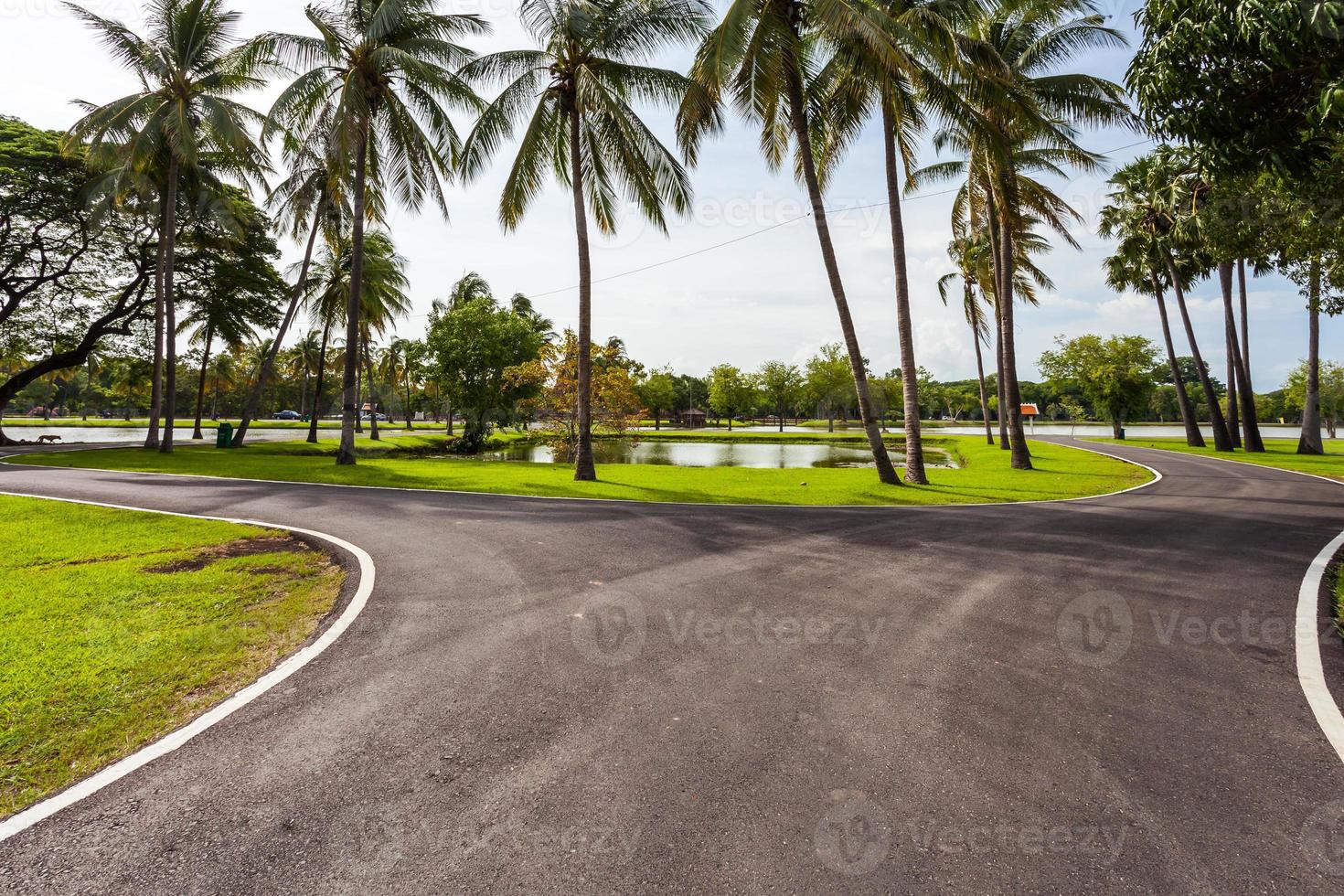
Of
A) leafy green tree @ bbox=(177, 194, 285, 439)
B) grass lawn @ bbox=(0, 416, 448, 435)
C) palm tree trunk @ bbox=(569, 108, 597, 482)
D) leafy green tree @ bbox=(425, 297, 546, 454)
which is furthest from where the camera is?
grass lawn @ bbox=(0, 416, 448, 435)

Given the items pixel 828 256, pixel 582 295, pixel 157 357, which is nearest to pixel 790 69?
pixel 828 256

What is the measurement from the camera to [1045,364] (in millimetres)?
44469

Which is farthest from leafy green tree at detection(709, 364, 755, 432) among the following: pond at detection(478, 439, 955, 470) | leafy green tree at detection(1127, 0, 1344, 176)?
leafy green tree at detection(1127, 0, 1344, 176)

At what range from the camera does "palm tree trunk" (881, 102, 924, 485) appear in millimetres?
16406

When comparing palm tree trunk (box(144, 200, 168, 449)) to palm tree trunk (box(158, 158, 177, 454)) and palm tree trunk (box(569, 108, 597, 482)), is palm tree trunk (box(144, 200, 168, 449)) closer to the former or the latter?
palm tree trunk (box(158, 158, 177, 454))

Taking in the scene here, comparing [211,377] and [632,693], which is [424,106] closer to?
[632,693]

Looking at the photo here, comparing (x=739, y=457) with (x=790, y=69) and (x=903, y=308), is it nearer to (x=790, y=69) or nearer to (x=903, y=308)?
(x=903, y=308)

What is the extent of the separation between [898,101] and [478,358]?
2474 cm

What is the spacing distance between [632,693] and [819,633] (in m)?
1.87

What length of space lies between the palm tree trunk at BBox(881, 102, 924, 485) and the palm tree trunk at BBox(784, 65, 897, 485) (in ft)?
1.81

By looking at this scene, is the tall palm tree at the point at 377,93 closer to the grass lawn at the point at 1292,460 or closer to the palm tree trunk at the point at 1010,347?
the palm tree trunk at the point at 1010,347

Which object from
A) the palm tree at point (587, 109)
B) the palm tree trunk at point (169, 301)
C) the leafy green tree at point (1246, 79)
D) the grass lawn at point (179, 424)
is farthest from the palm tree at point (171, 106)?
the grass lawn at point (179, 424)

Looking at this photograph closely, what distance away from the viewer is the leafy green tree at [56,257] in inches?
950

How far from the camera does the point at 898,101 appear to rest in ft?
50.9
